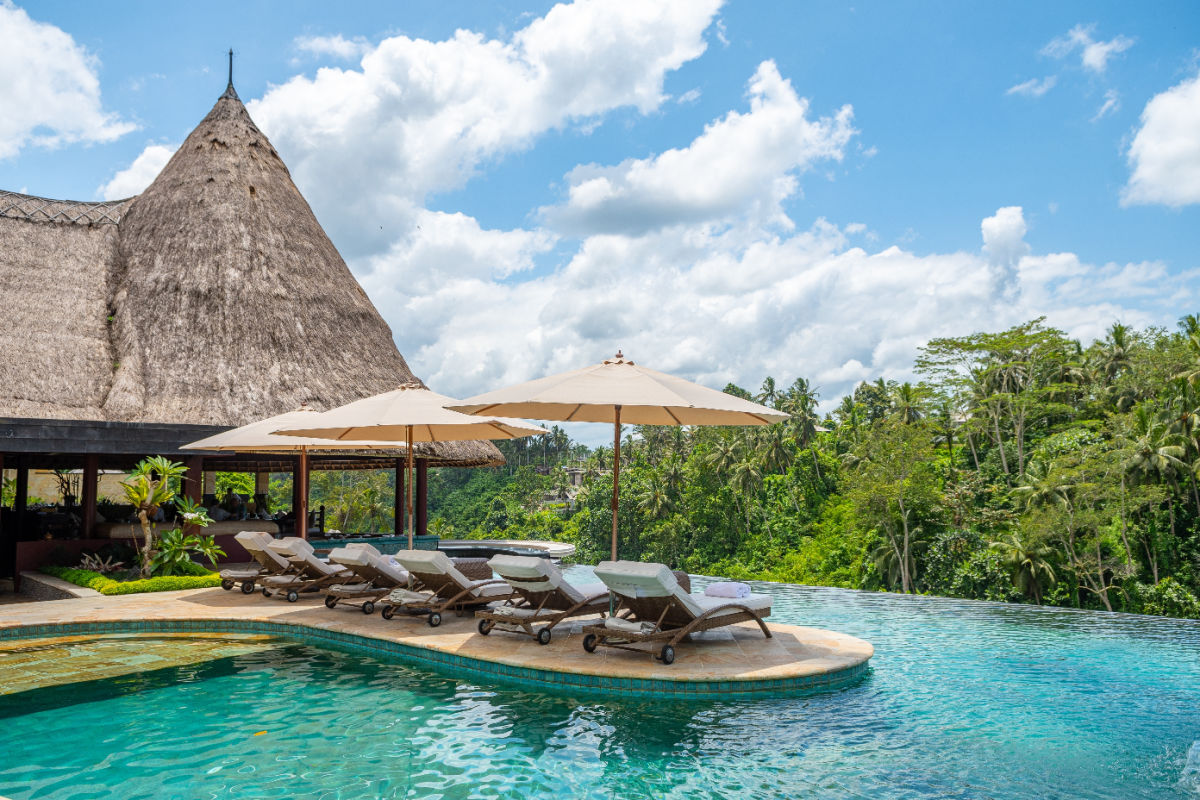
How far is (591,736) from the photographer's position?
15.8ft

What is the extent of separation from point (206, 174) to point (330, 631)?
576 inches

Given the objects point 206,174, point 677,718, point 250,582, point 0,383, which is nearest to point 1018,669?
point 677,718

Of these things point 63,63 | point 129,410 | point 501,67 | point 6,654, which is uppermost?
point 63,63

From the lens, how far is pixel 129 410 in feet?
45.4

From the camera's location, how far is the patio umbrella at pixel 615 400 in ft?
21.2

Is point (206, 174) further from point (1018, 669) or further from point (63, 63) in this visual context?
point (1018, 669)

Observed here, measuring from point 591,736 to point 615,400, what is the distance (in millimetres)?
2547

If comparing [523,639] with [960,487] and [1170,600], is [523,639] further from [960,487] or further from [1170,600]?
[960,487]

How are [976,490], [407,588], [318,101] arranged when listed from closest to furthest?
[407,588]
[318,101]
[976,490]

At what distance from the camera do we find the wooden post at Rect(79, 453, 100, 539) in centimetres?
1121

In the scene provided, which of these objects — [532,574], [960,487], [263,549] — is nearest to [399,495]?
[263,549]

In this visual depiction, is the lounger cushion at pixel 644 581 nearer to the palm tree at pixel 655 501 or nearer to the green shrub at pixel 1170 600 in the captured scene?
the green shrub at pixel 1170 600

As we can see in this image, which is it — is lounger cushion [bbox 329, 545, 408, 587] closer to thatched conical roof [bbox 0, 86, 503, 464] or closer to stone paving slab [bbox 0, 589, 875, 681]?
stone paving slab [bbox 0, 589, 875, 681]

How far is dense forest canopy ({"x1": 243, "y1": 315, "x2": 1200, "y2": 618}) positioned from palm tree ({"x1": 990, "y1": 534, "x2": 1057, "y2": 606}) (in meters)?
0.06
